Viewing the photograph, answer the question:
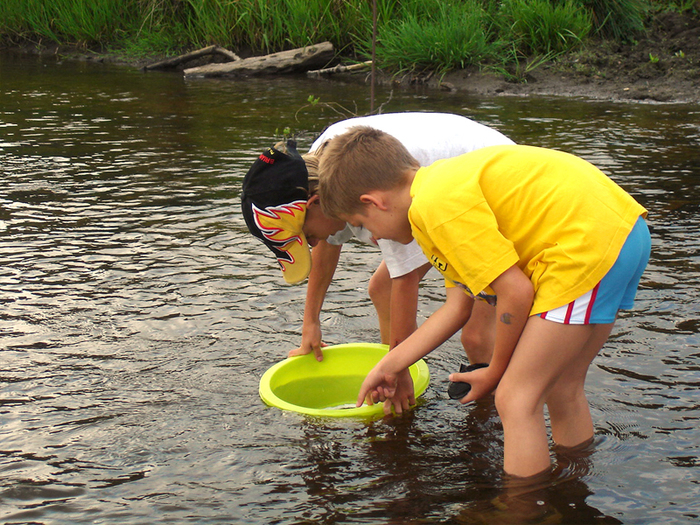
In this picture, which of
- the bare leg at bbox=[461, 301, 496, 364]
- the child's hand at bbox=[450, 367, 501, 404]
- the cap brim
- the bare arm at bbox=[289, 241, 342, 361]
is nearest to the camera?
the child's hand at bbox=[450, 367, 501, 404]

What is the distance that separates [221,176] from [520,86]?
576 cm

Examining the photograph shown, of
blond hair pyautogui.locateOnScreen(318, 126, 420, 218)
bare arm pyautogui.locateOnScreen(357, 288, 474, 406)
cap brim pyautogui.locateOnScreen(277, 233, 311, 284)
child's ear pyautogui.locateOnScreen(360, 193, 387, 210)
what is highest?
blond hair pyautogui.locateOnScreen(318, 126, 420, 218)

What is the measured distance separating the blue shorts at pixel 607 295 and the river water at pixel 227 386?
0.60 metres

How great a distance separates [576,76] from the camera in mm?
10695

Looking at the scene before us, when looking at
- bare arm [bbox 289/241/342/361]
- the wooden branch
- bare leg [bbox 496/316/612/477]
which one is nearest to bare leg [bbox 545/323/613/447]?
bare leg [bbox 496/316/612/477]

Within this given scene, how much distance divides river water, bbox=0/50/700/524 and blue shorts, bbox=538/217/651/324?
60cm

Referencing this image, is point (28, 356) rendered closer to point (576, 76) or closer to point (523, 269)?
point (523, 269)

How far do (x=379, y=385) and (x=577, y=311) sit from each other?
30.2 inches

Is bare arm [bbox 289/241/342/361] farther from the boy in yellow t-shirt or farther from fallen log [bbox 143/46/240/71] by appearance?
fallen log [bbox 143/46/240/71]

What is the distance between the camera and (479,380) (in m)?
2.37

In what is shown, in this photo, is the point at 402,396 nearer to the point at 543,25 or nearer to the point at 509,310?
the point at 509,310

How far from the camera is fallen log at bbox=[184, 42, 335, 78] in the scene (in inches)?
497

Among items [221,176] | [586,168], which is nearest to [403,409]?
[586,168]

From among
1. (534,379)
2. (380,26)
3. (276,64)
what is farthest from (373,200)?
(276,64)
